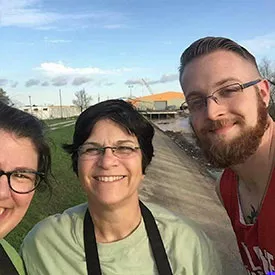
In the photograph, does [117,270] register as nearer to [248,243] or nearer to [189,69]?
[248,243]

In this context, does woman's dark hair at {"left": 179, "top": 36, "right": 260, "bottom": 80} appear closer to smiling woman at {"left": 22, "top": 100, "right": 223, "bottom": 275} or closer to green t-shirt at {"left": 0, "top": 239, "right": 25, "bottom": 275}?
smiling woman at {"left": 22, "top": 100, "right": 223, "bottom": 275}

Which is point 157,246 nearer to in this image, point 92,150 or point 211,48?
point 92,150

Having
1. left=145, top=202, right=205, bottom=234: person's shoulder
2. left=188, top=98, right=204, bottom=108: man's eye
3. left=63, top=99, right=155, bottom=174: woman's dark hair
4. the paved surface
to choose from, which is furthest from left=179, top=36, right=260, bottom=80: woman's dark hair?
the paved surface

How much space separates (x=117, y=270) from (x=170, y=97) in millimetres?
138700

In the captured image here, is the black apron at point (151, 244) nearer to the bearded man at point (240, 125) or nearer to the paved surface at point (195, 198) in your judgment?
the bearded man at point (240, 125)

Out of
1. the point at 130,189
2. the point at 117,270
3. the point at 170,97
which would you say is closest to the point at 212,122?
the point at 130,189

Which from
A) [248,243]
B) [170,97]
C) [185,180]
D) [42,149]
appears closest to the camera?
[42,149]

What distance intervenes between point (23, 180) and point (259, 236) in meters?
1.30

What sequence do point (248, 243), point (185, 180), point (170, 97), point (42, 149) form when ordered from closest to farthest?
point (42, 149)
point (248, 243)
point (185, 180)
point (170, 97)

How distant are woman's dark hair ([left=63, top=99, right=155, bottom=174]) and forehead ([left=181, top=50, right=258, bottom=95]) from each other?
1.12 ft

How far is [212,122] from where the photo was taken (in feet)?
7.91

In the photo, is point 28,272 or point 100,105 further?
point 100,105

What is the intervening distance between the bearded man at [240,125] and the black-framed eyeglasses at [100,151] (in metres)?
0.41

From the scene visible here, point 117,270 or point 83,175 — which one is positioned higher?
point 83,175
